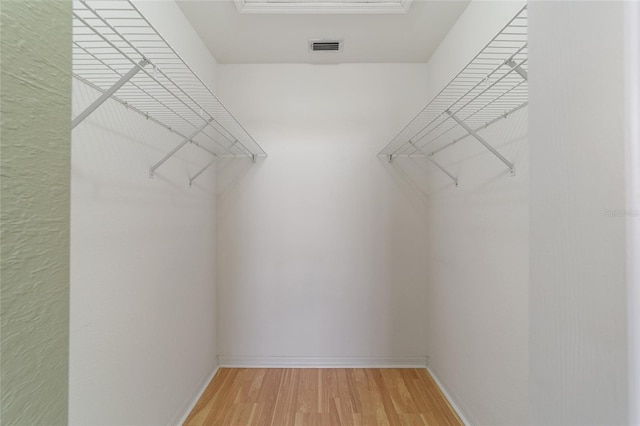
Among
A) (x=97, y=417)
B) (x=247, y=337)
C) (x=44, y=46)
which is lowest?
(x=247, y=337)

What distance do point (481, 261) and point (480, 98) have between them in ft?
2.80

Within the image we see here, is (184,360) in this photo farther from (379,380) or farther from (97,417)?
(379,380)

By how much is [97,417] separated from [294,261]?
1.46 meters

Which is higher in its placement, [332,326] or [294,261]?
[294,261]

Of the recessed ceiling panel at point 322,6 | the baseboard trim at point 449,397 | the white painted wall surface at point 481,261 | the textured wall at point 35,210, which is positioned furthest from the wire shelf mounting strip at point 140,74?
the baseboard trim at point 449,397

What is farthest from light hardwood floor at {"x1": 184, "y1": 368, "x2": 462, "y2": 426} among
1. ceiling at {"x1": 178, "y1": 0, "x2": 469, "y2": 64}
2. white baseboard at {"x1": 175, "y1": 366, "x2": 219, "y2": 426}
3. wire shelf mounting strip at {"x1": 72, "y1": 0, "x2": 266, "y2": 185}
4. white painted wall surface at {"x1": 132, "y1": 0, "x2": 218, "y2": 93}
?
ceiling at {"x1": 178, "y1": 0, "x2": 469, "y2": 64}

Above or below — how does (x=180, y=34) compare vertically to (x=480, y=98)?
above

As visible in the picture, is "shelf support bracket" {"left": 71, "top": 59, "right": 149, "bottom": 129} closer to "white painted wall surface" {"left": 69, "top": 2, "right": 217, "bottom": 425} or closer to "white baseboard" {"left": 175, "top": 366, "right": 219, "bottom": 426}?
"white painted wall surface" {"left": 69, "top": 2, "right": 217, "bottom": 425}

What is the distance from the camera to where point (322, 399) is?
189cm

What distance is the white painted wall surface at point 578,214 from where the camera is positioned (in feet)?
1.13

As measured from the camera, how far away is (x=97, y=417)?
107 centimetres

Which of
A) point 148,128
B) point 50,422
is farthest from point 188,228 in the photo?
point 50,422

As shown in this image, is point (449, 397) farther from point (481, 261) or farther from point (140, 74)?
point (140, 74)

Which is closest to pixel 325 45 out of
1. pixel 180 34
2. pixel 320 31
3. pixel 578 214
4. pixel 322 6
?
pixel 320 31
